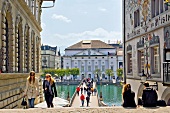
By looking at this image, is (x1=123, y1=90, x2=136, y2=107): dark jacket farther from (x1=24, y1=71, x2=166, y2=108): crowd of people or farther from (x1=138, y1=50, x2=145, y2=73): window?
(x1=138, y1=50, x2=145, y2=73): window

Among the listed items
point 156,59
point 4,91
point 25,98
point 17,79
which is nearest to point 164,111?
point 25,98

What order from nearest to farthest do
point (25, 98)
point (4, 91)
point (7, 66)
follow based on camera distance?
point (25, 98) < point (4, 91) < point (7, 66)

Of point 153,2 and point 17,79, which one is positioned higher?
point 153,2

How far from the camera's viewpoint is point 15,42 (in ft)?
57.3

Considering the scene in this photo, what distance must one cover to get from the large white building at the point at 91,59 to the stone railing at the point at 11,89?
108 metres

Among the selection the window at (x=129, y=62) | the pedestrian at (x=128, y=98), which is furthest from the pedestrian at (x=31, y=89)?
the window at (x=129, y=62)

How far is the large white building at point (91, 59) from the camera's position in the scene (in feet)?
420

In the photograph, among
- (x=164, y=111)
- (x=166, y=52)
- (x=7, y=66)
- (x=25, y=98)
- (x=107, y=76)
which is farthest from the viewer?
(x=107, y=76)

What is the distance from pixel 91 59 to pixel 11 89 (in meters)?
113

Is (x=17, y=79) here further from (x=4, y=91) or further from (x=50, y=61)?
(x=50, y=61)

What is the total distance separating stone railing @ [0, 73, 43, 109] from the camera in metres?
13.9

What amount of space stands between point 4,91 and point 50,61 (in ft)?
419

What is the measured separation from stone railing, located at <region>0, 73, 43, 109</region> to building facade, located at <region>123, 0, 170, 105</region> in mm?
7032

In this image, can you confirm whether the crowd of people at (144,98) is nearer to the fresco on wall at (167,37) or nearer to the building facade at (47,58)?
the fresco on wall at (167,37)
